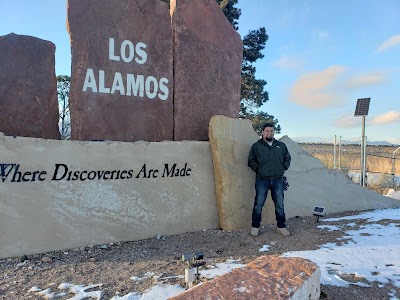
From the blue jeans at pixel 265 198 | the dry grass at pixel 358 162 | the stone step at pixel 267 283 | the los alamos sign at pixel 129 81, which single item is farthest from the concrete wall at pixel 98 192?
the dry grass at pixel 358 162

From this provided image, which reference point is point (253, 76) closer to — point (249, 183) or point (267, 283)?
point (249, 183)

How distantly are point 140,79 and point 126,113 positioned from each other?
0.53 metres

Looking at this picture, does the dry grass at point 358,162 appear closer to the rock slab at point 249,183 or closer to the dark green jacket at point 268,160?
the rock slab at point 249,183

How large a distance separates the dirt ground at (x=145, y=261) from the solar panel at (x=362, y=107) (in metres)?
5.21

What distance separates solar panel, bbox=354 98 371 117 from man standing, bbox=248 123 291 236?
526 cm

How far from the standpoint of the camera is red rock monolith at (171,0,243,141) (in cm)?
552

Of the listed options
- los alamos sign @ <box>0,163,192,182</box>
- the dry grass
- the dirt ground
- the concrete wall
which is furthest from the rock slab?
the dry grass

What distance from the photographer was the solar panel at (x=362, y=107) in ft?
30.3

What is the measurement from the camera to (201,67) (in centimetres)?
570

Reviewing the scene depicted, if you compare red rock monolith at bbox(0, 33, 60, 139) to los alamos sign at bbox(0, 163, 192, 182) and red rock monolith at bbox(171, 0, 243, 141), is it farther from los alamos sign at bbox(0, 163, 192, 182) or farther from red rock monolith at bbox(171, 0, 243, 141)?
red rock monolith at bbox(171, 0, 243, 141)

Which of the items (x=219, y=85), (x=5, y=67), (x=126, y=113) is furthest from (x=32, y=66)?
(x=219, y=85)

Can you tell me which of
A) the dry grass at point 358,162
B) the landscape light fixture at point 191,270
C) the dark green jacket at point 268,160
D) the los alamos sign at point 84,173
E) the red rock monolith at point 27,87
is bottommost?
the landscape light fixture at point 191,270

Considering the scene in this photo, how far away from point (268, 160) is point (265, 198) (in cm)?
50

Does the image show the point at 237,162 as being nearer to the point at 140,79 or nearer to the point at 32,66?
the point at 140,79
